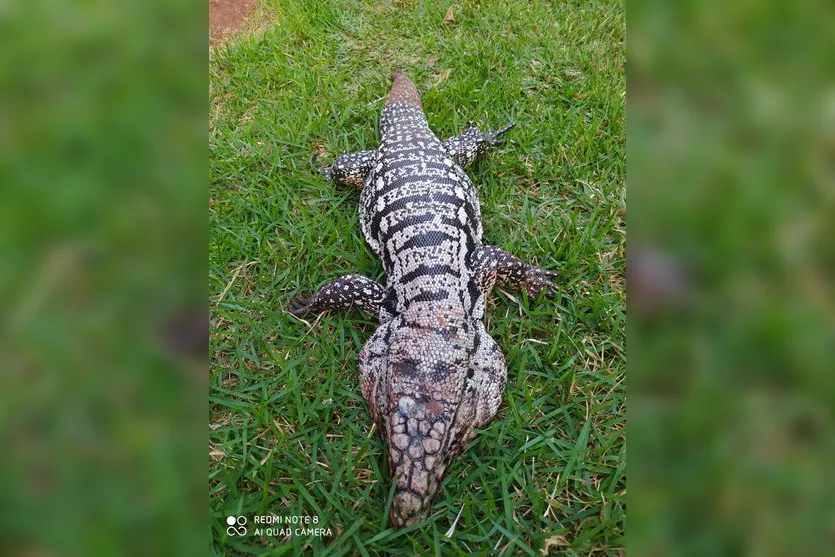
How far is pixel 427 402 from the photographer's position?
138 cm

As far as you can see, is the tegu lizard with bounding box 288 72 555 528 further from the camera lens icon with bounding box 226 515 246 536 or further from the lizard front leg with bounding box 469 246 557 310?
the camera lens icon with bounding box 226 515 246 536

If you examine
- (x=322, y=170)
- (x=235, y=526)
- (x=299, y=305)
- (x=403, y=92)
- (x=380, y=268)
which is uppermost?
(x=403, y=92)

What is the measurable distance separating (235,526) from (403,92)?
1912 mm

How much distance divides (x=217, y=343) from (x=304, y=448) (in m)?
0.48

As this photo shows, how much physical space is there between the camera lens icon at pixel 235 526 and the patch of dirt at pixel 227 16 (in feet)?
4.92

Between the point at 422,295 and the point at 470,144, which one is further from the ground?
the point at 470,144

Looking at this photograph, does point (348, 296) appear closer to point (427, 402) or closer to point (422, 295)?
point (422, 295)

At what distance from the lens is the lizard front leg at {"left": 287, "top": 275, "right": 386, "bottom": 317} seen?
5.71 feet

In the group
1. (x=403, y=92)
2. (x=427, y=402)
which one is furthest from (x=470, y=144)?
(x=427, y=402)

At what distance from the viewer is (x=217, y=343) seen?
1.65 meters

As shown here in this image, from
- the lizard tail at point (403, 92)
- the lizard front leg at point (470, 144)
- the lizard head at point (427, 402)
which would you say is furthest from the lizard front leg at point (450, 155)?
the lizard head at point (427, 402)

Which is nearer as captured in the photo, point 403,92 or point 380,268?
point 380,268
